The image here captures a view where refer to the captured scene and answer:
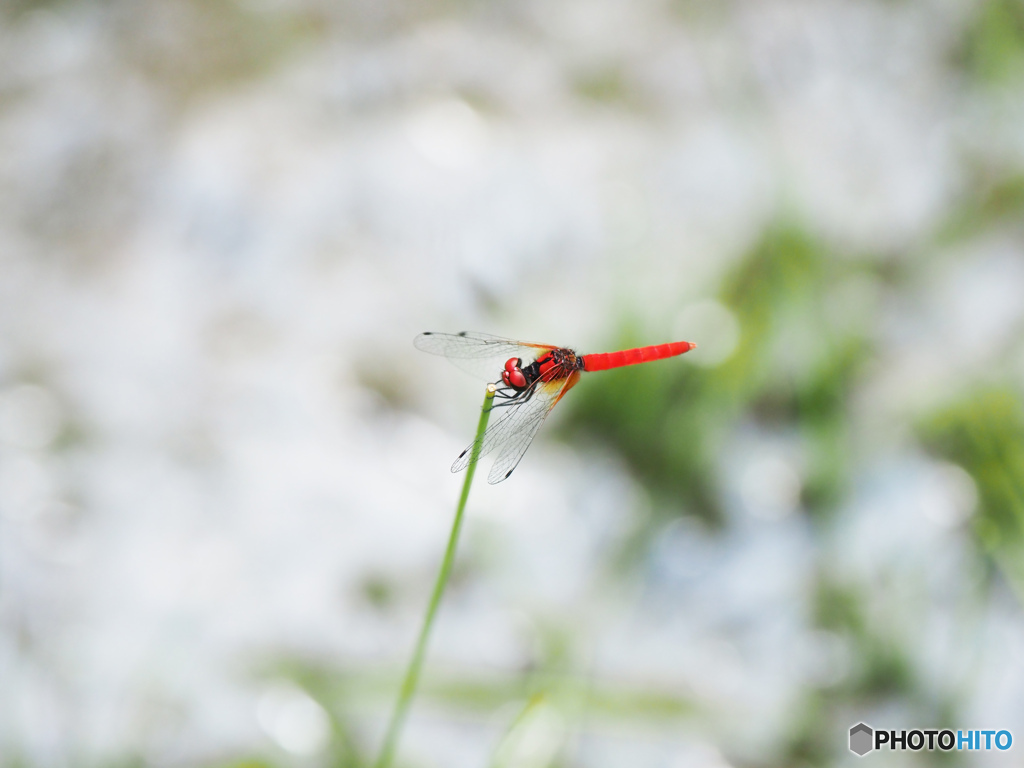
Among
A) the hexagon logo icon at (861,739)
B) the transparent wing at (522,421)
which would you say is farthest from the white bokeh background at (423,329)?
the transparent wing at (522,421)

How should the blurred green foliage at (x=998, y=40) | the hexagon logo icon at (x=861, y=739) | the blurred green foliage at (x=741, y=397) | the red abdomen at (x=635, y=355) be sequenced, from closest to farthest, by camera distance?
the red abdomen at (x=635, y=355) < the hexagon logo icon at (x=861, y=739) < the blurred green foliage at (x=741, y=397) < the blurred green foliage at (x=998, y=40)

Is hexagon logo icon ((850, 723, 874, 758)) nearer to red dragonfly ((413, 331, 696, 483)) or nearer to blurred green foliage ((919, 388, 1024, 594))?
blurred green foliage ((919, 388, 1024, 594))

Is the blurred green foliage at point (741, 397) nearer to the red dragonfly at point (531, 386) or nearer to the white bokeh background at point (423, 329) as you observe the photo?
the white bokeh background at point (423, 329)

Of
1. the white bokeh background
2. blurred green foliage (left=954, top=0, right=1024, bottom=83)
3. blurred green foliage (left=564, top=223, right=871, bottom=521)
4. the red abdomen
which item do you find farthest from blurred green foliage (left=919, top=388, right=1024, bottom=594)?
the red abdomen

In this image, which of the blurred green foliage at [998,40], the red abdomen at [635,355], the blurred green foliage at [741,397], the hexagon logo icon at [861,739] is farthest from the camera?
the blurred green foliage at [998,40]

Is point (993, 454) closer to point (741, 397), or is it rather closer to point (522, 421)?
point (741, 397)

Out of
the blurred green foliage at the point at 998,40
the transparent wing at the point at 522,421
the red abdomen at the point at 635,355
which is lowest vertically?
the transparent wing at the point at 522,421
